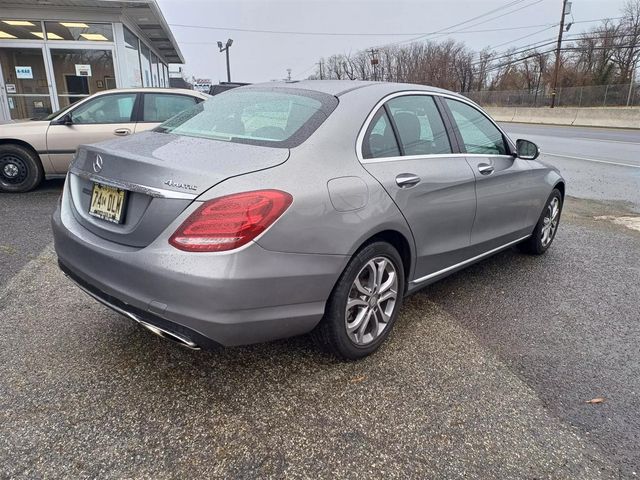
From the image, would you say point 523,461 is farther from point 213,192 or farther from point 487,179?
point 487,179

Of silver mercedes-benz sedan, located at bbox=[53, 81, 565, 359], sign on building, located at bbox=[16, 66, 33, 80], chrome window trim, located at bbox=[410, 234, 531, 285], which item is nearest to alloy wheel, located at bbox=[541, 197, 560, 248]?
chrome window trim, located at bbox=[410, 234, 531, 285]

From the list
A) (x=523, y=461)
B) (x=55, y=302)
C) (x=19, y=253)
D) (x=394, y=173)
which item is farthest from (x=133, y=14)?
(x=523, y=461)

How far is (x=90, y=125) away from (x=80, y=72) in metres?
7.11

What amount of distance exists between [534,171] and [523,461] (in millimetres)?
2973

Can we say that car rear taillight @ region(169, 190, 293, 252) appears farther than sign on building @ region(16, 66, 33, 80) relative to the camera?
No

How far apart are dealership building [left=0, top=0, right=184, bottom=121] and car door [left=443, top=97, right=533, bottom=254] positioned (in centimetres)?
1113

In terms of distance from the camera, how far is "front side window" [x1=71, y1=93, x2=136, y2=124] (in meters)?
7.01

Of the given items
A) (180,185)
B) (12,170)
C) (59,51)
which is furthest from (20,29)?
(180,185)

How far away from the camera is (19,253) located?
445 cm

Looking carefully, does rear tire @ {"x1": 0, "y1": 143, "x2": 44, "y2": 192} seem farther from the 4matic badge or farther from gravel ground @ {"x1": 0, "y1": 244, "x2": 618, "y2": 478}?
the 4matic badge

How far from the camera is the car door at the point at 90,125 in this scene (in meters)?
6.89

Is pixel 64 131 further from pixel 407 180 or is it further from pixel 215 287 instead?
pixel 215 287

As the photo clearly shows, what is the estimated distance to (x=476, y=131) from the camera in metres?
3.87

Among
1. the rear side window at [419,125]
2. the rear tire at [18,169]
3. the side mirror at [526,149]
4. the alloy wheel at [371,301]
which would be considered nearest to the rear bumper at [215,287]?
the alloy wheel at [371,301]
